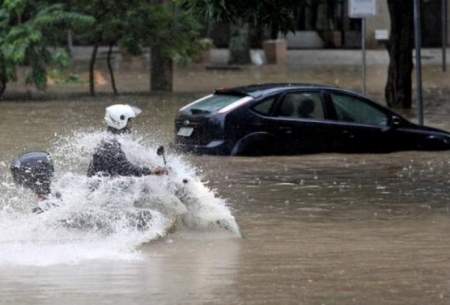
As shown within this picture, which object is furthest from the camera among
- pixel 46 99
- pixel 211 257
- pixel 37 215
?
pixel 46 99

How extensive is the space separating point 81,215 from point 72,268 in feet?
4.56

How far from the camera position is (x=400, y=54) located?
27422mm

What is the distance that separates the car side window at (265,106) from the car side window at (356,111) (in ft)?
3.39

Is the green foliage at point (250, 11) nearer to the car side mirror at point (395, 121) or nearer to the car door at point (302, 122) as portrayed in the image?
the car door at point (302, 122)

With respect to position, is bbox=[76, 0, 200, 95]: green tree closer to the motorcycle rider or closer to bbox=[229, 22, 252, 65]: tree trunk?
bbox=[229, 22, 252, 65]: tree trunk

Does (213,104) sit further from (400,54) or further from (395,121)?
(400,54)

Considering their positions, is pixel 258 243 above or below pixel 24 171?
below

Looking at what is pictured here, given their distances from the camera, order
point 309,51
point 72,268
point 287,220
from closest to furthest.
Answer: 1. point 72,268
2. point 287,220
3. point 309,51

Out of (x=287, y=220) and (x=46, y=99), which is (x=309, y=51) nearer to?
(x=46, y=99)

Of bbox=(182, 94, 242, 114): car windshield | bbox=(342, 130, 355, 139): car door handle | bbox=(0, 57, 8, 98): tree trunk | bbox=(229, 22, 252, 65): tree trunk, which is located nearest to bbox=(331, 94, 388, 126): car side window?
bbox=(342, 130, 355, 139): car door handle

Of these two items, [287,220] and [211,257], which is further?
[287,220]

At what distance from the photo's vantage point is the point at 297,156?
19000mm

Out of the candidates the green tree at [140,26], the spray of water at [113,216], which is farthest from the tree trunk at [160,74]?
the spray of water at [113,216]

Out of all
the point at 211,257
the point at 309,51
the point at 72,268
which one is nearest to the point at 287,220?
the point at 211,257
